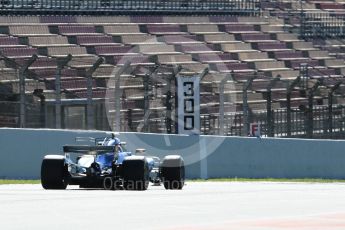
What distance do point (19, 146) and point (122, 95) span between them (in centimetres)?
329

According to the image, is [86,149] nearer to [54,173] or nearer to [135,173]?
[54,173]

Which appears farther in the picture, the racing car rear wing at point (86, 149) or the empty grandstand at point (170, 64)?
the empty grandstand at point (170, 64)

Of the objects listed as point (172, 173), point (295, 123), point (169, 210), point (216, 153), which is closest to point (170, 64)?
point (295, 123)

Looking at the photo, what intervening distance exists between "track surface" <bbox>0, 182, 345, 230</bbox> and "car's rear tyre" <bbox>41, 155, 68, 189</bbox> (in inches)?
24.5

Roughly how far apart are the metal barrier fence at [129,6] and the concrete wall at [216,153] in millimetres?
10185

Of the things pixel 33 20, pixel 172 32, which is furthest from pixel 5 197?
pixel 172 32

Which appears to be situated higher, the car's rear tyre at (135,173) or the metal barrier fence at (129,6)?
the metal barrier fence at (129,6)

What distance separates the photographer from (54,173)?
18.5 metres

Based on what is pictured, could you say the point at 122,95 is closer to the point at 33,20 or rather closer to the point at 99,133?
the point at 99,133

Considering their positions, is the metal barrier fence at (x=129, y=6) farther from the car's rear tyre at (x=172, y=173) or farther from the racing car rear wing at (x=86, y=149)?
the racing car rear wing at (x=86, y=149)

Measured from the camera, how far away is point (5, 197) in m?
15.8

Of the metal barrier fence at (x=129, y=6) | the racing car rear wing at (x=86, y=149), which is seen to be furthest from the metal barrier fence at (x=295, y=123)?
the metal barrier fence at (x=129, y=6)

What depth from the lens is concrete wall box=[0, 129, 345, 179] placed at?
2328 cm

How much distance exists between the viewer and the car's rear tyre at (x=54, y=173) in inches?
727
